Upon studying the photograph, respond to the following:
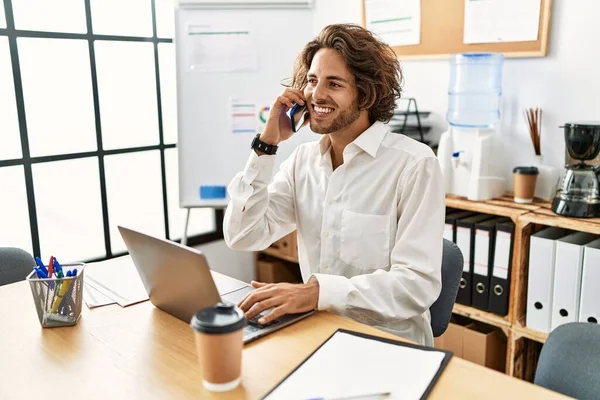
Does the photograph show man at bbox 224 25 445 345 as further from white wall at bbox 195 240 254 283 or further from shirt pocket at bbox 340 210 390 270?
white wall at bbox 195 240 254 283

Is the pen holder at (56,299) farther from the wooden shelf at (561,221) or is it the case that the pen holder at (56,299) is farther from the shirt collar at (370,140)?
the wooden shelf at (561,221)

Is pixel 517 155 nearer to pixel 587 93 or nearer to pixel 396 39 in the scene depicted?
pixel 587 93

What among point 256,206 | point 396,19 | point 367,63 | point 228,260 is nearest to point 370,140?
point 367,63

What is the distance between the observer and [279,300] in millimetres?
1248

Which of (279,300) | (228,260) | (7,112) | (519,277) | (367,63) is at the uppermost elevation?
(367,63)

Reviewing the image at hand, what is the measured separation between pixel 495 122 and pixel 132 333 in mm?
1946

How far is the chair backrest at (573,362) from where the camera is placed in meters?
1.10

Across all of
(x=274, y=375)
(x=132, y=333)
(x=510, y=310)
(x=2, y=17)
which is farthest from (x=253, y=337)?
(x=2, y=17)

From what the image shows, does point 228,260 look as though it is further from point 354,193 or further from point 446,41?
point 354,193

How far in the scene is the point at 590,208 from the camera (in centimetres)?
208

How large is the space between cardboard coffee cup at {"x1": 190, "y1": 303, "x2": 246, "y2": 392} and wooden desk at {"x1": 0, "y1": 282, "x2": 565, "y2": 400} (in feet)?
0.08

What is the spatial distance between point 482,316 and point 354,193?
1.14 m

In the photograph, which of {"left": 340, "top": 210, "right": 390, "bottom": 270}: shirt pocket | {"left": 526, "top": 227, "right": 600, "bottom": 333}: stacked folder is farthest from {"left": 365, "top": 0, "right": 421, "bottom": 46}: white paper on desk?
{"left": 340, "top": 210, "right": 390, "bottom": 270}: shirt pocket

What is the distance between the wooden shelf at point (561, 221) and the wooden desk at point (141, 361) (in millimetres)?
1229
